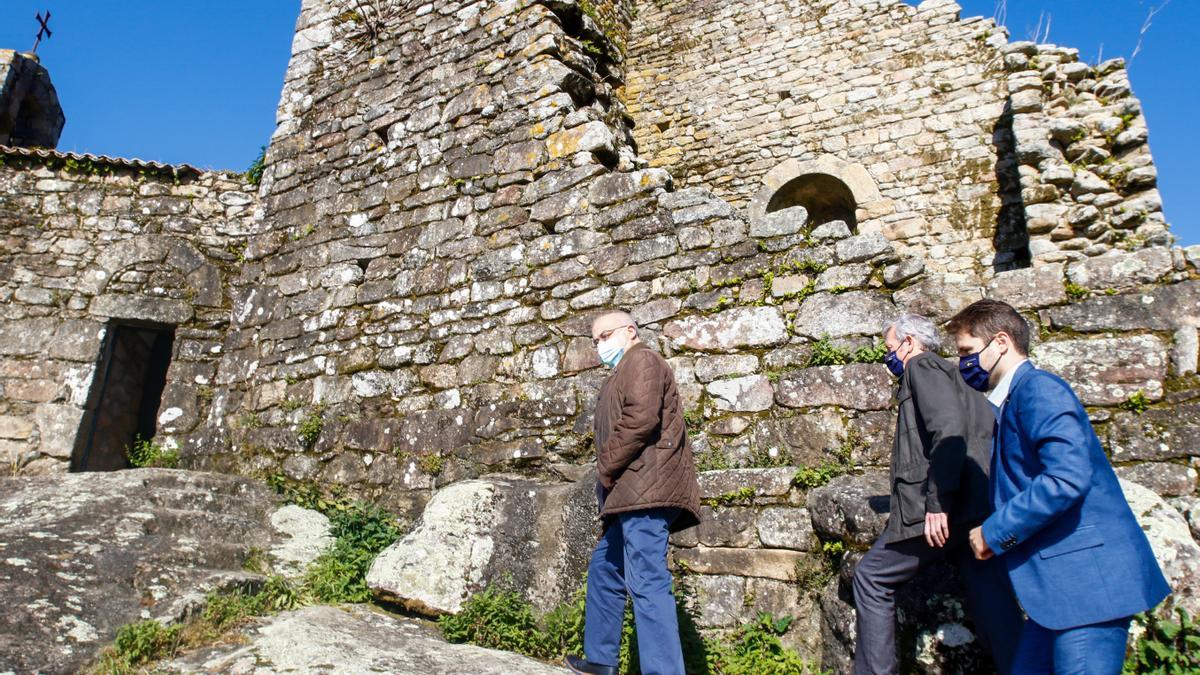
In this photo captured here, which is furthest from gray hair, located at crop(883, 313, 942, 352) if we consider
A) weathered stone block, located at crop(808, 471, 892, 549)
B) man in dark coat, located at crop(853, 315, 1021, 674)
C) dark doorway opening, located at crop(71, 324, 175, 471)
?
dark doorway opening, located at crop(71, 324, 175, 471)

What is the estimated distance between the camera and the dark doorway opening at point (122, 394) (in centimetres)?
704

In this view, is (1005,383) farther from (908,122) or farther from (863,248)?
(908,122)

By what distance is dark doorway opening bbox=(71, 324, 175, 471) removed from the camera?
7043 mm

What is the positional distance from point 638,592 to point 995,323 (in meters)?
1.72

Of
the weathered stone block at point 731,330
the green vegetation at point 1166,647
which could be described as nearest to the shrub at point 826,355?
the weathered stone block at point 731,330

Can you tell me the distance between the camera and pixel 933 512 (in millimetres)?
2625

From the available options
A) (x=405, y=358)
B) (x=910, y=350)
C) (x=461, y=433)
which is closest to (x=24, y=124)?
(x=405, y=358)

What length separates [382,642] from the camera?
3.42 metres

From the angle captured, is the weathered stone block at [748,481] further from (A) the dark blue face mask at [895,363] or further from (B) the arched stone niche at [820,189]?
(B) the arched stone niche at [820,189]

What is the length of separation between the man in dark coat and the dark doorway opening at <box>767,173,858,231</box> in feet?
17.5

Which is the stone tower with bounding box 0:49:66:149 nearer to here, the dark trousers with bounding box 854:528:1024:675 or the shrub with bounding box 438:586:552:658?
the shrub with bounding box 438:586:552:658

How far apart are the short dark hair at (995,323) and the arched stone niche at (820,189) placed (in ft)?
16.8

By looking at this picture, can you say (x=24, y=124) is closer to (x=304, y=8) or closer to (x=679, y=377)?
(x=304, y=8)

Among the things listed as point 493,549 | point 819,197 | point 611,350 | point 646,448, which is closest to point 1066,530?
point 646,448
